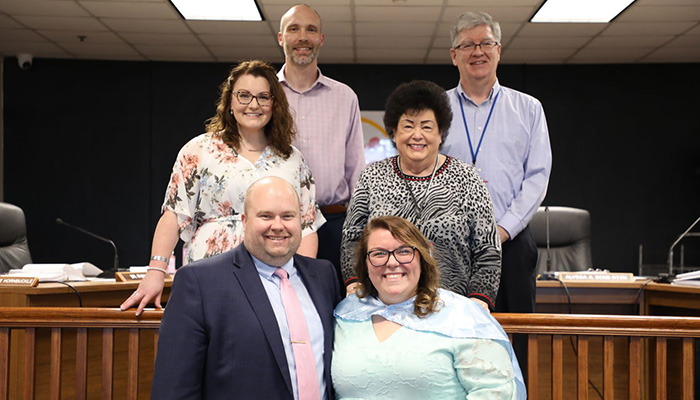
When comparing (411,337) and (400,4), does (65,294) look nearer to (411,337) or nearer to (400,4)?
(411,337)

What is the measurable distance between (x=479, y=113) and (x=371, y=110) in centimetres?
555

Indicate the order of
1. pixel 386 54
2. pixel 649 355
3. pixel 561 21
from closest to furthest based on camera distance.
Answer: pixel 649 355 < pixel 561 21 < pixel 386 54

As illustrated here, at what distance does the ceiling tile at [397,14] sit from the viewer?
575 centimetres

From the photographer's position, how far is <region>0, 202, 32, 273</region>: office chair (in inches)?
162

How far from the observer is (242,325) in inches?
63.2

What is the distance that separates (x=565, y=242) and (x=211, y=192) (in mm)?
3410

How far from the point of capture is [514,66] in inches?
307

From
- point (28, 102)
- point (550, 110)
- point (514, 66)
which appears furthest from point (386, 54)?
point (28, 102)

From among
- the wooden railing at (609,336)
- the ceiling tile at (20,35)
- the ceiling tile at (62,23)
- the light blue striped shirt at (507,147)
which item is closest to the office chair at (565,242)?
the light blue striped shirt at (507,147)

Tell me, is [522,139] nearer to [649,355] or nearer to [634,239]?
[649,355]

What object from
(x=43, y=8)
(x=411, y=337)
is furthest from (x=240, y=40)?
(x=411, y=337)

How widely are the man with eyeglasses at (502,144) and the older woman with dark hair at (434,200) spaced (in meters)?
0.29

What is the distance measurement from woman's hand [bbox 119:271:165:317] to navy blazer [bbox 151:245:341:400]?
398 millimetres

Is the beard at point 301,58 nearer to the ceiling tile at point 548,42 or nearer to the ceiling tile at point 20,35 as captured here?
the ceiling tile at point 548,42
